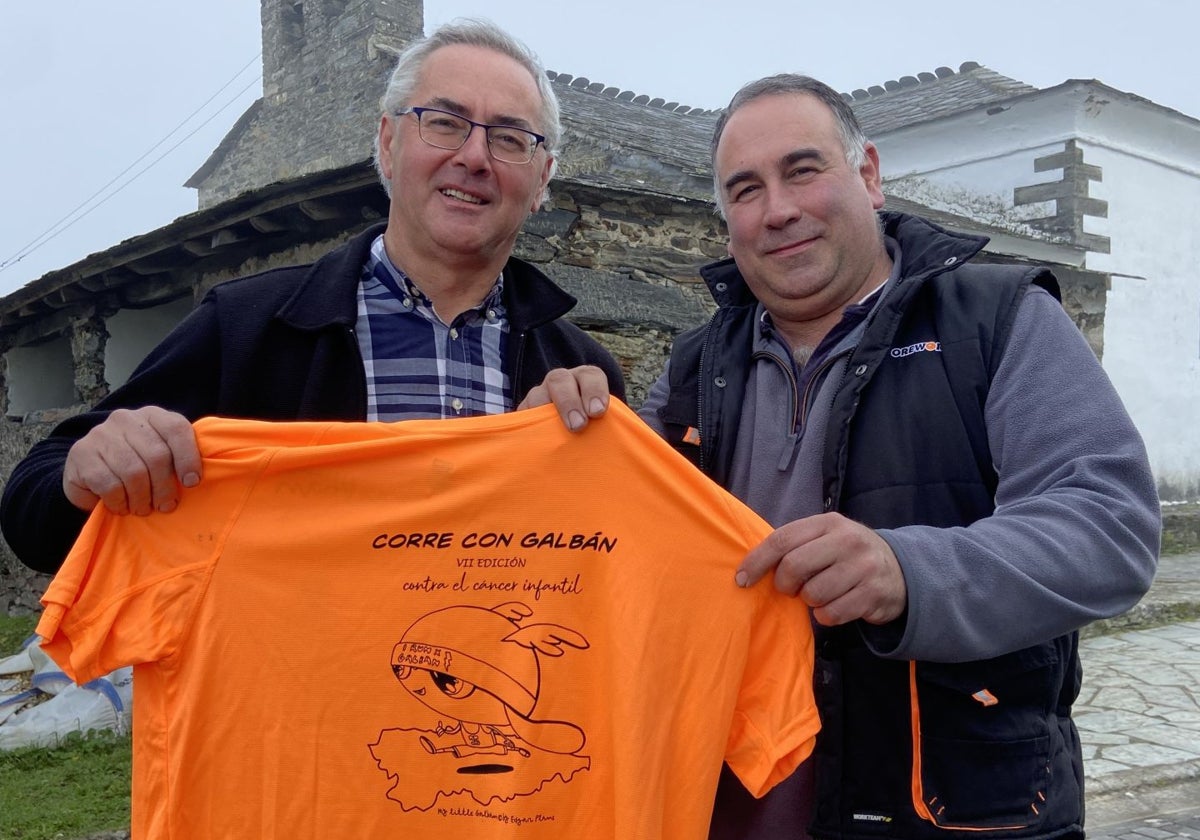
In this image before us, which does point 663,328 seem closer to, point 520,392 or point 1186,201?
point 520,392

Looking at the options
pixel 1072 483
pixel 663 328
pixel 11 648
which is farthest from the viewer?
pixel 11 648

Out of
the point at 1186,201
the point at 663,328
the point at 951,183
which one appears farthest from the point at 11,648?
the point at 1186,201

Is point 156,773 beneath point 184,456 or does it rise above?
beneath

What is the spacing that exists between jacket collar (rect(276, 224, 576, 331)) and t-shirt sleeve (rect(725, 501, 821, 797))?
2.80 ft

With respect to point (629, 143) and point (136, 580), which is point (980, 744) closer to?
point (136, 580)

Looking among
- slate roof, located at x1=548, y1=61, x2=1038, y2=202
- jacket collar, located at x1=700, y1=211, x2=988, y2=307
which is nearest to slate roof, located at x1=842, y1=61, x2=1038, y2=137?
slate roof, located at x1=548, y1=61, x2=1038, y2=202

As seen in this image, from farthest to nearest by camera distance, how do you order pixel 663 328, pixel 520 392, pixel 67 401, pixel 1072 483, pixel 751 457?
pixel 67 401 < pixel 663 328 < pixel 520 392 < pixel 751 457 < pixel 1072 483

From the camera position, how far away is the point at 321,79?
45.2 ft

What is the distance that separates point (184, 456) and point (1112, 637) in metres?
8.83

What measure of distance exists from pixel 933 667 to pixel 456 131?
1467mm

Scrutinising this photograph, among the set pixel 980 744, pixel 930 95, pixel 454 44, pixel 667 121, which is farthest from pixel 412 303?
pixel 930 95

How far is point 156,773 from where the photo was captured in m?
1.74

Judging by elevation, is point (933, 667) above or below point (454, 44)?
below

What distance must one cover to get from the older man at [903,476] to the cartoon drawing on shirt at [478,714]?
1.34ft
